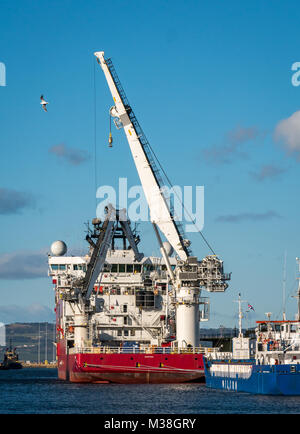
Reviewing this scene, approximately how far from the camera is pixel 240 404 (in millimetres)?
56188

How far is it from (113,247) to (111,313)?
10.3 meters

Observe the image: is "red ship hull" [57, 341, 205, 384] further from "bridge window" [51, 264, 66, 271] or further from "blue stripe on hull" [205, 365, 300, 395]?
"bridge window" [51, 264, 66, 271]

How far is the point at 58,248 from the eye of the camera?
341ft

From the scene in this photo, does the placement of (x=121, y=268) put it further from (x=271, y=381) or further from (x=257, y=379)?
(x=271, y=381)

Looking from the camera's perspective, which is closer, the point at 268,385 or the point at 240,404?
the point at 240,404

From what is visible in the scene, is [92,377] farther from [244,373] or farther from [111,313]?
[244,373]

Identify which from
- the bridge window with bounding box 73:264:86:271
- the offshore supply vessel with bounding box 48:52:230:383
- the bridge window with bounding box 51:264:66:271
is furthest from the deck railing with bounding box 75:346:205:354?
the bridge window with bounding box 51:264:66:271

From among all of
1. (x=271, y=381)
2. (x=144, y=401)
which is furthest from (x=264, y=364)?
(x=144, y=401)

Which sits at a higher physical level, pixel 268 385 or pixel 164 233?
pixel 164 233

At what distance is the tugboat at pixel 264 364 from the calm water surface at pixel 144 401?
3.64ft

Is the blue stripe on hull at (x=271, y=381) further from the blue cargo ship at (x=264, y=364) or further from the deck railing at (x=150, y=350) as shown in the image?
the deck railing at (x=150, y=350)

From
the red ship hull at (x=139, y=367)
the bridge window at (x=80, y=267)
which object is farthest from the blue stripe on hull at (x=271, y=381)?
the bridge window at (x=80, y=267)

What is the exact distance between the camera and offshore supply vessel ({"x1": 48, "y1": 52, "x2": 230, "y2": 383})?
251ft
